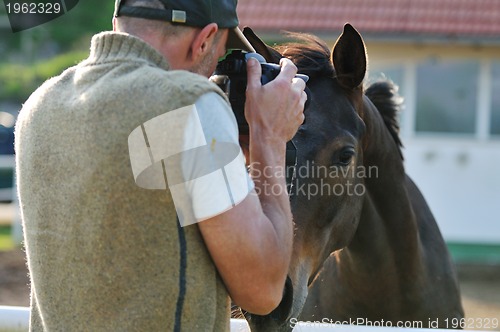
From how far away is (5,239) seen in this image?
11086 mm

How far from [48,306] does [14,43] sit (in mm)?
22891

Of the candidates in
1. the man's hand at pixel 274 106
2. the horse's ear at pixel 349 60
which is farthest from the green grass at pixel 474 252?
the man's hand at pixel 274 106

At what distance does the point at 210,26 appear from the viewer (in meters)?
1.60

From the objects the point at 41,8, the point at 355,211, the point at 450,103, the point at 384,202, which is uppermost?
the point at 41,8

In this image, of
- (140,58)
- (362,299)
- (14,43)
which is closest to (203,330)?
(140,58)

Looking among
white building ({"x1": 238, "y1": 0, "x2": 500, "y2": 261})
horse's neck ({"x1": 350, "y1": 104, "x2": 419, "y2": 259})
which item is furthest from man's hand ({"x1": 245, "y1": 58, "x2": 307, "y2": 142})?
white building ({"x1": 238, "y1": 0, "x2": 500, "y2": 261})

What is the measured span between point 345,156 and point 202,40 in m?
1.30

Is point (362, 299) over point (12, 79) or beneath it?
over

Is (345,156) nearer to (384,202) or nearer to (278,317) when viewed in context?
(384,202)

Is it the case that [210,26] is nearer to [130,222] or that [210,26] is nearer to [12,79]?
[130,222]

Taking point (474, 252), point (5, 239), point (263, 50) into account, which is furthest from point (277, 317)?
point (5, 239)

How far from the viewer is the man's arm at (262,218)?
146 cm

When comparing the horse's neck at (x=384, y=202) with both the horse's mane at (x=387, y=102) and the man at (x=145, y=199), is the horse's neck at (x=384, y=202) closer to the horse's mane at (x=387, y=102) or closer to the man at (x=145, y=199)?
the horse's mane at (x=387, y=102)

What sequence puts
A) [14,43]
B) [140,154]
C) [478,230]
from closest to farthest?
[140,154] < [478,230] < [14,43]
